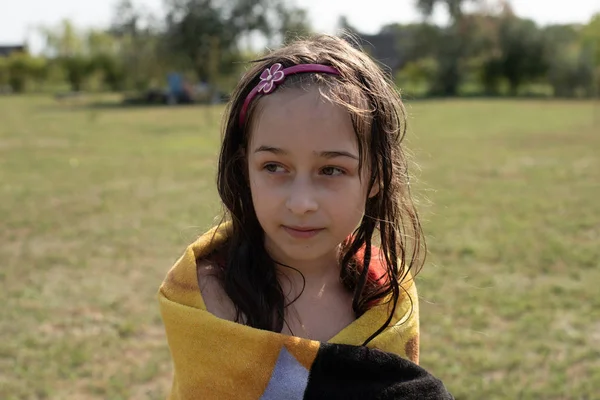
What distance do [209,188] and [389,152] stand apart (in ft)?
27.0

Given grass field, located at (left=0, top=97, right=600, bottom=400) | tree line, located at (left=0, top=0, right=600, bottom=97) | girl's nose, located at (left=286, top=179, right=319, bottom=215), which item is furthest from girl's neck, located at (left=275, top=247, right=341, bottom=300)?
tree line, located at (left=0, top=0, right=600, bottom=97)

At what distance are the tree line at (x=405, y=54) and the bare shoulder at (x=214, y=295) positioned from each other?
3945 cm

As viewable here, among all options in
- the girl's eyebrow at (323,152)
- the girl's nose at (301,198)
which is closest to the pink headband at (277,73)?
the girl's eyebrow at (323,152)

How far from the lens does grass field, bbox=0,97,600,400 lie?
382 centimetres

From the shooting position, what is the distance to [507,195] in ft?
30.3

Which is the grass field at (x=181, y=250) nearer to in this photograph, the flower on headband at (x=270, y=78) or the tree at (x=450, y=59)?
the flower on headband at (x=270, y=78)

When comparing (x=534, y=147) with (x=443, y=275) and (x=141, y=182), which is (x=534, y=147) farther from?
(x=443, y=275)

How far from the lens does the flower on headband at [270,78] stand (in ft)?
5.51

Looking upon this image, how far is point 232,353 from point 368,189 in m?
0.58

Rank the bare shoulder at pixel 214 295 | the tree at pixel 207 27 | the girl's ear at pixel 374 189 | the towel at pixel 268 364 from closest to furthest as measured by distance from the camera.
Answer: the towel at pixel 268 364, the bare shoulder at pixel 214 295, the girl's ear at pixel 374 189, the tree at pixel 207 27

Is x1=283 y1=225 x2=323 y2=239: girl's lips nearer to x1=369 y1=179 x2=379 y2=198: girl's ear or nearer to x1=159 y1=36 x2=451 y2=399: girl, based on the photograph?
x1=159 y1=36 x2=451 y2=399: girl

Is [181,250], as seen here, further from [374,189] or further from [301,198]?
[301,198]

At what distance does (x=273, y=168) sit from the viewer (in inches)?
66.1

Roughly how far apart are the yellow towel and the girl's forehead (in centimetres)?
42
